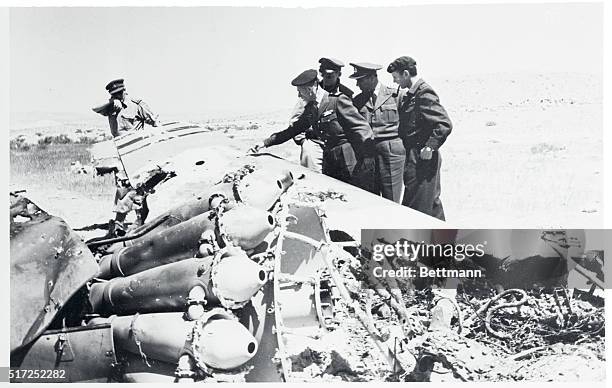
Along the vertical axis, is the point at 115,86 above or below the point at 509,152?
above

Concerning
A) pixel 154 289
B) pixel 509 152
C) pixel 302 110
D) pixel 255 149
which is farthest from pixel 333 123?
pixel 154 289

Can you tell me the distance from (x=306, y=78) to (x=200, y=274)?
1.56 m

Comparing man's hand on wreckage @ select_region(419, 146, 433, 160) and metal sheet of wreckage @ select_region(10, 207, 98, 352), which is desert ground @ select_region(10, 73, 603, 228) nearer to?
man's hand on wreckage @ select_region(419, 146, 433, 160)

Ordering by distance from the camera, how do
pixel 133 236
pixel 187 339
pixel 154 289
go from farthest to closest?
pixel 133 236 → pixel 154 289 → pixel 187 339

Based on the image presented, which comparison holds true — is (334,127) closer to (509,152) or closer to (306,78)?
(306,78)

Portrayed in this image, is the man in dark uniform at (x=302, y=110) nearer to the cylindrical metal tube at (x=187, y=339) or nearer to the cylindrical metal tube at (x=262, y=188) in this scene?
the cylindrical metal tube at (x=262, y=188)

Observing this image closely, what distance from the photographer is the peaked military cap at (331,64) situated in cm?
523

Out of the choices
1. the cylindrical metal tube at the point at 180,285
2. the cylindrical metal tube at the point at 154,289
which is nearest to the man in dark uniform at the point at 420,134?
the cylindrical metal tube at the point at 180,285

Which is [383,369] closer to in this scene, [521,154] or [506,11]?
[521,154]

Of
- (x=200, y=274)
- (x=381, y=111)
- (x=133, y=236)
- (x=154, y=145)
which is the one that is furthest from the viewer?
(x=154, y=145)

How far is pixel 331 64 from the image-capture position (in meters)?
5.25

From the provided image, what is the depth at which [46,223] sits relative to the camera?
5133mm

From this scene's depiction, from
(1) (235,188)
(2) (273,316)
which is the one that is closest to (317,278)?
(2) (273,316)

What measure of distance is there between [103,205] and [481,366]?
9.16ft
